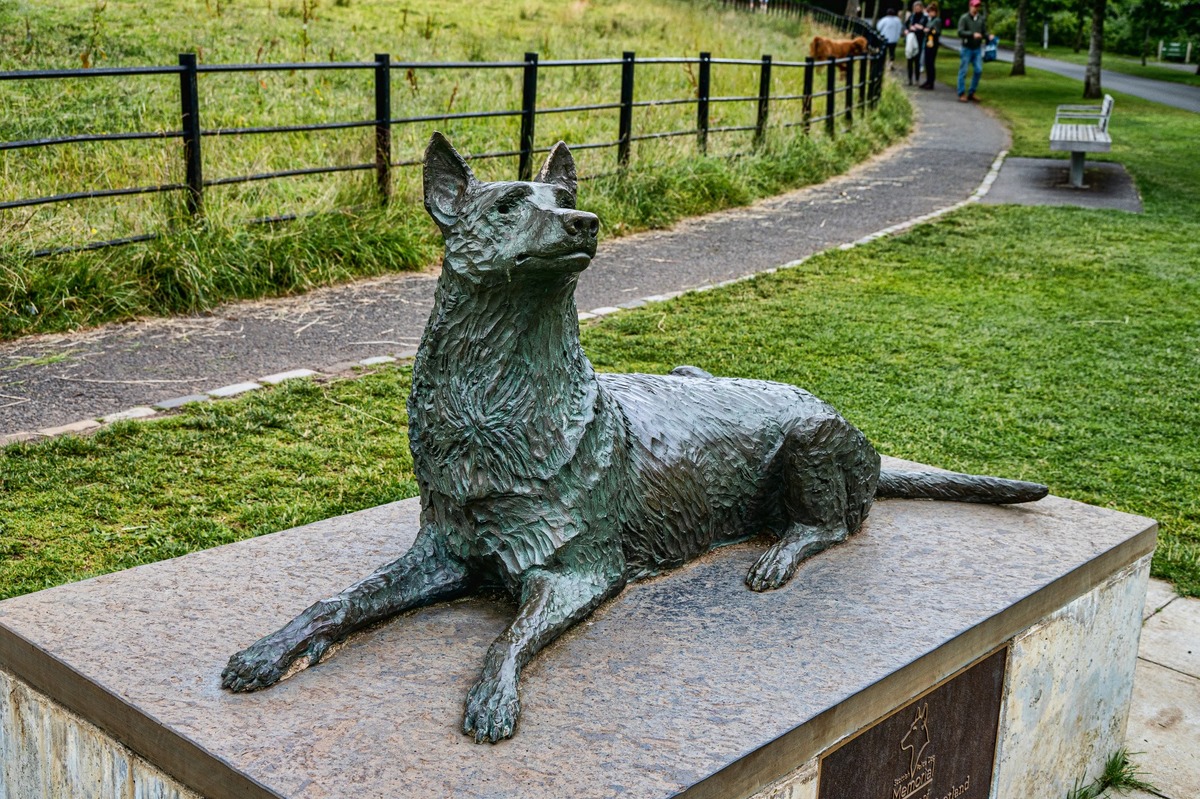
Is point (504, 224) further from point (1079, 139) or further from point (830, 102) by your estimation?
point (830, 102)

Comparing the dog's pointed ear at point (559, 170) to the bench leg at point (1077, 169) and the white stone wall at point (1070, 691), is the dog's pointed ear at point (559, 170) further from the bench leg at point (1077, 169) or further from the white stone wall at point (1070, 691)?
the bench leg at point (1077, 169)

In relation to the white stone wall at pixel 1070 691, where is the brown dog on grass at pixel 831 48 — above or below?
above

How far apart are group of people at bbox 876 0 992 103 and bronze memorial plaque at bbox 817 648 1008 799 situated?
2551cm

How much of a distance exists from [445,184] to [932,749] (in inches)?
73.3

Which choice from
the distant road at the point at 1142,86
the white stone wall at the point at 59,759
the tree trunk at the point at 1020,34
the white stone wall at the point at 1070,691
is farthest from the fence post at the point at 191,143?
the tree trunk at the point at 1020,34

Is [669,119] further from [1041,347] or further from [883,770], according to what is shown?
[883,770]


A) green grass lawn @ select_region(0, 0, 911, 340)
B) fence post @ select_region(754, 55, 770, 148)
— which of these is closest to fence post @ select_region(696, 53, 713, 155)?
green grass lawn @ select_region(0, 0, 911, 340)

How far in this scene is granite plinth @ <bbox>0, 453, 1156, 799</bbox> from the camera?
235 cm

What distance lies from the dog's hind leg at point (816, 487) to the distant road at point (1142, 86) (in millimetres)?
28224

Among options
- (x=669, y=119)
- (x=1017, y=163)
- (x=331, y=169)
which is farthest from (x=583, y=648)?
(x=1017, y=163)

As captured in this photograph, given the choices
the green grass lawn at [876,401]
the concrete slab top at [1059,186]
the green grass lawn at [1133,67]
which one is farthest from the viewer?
the green grass lawn at [1133,67]

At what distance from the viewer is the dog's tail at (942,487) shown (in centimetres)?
391

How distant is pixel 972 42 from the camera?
90.3ft

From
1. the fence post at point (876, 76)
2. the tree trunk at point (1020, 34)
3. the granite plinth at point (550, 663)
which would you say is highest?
the tree trunk at point (1020, 34)
